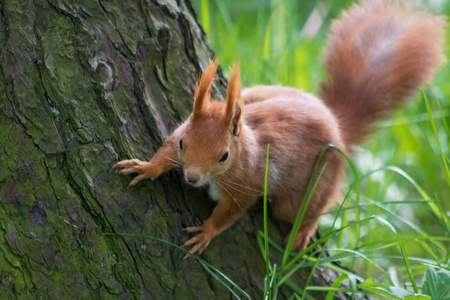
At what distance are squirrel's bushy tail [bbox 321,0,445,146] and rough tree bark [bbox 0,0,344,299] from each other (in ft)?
2.36

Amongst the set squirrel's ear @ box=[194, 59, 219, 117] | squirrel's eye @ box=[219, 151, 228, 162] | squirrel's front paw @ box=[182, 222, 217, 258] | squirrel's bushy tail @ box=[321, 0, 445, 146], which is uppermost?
squirrel's bushy tail @ box=[321, 0, 445, 146]

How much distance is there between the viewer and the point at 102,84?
122 cm

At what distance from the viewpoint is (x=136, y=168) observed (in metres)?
1.22

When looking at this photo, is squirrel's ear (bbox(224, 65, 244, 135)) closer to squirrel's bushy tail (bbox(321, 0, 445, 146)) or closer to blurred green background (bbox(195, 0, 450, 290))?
squirrel's bushy tail (bbox(321, 0, 445, 146))

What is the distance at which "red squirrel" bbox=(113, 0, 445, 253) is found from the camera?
4.19 ft

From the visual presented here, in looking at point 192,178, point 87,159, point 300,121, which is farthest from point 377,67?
point 87,159

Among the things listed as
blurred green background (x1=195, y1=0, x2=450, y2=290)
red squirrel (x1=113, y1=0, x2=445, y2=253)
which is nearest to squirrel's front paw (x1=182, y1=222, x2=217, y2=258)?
red squirrel (x1=113, y1=0, x2=445, y2=253)

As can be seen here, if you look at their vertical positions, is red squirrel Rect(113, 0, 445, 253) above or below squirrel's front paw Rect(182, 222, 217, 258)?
above

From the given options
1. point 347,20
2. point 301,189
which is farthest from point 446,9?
point 301,189

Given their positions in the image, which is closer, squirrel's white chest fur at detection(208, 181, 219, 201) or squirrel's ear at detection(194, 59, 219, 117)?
squirrel's ear at detection(194, 59, 219, 117)

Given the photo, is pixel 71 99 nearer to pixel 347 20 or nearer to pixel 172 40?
pixel 172 40

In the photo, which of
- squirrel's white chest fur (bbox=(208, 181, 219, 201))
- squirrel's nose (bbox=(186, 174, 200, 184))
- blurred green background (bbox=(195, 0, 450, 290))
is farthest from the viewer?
blurred green background (bbox=(195, 0, 450, 290))

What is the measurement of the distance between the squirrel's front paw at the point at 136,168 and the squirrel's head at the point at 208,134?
0.09m

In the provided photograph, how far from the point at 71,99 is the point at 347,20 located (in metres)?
1.13
